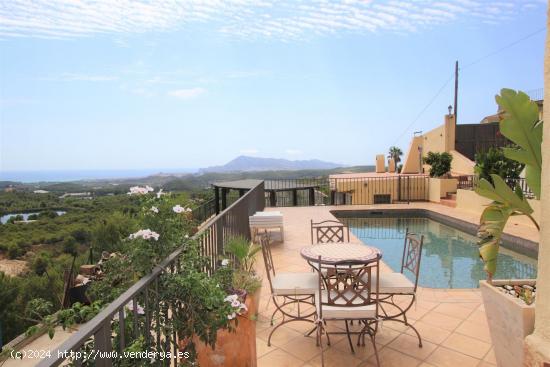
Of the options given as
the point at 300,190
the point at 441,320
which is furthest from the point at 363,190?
the point at 441,320

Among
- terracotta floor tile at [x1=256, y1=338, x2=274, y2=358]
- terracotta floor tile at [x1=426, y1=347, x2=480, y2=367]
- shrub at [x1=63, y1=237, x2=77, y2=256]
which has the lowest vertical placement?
shrub at [x1=63, y1=237, x2=77, y2=256]

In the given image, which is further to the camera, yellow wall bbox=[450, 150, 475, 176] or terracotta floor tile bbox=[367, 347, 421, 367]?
yellow wall bbox=[450, 150, 475, 176]

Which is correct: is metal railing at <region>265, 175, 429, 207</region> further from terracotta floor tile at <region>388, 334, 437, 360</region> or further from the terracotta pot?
the terracotta pot

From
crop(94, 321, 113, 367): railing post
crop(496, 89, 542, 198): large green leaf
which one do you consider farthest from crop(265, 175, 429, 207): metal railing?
crop(94, 321, 113, 367): railing post

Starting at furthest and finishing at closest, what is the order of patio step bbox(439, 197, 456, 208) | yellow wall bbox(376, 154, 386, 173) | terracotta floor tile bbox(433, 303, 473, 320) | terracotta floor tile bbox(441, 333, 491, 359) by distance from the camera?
1. yellow wall bbox(376, 154, 386, 173)
2. patio step bbox(439, 197, 456, 208)
3. terracotta floor tile bbox(433, 303, 473, 320)
4. terracotta floor tile bbox(441, 333, 491, 359)

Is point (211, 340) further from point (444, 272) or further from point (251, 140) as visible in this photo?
point (251, 140)

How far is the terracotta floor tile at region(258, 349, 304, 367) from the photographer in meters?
2.55

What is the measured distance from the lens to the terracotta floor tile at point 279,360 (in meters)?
2.55

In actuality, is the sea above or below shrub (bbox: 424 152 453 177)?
below

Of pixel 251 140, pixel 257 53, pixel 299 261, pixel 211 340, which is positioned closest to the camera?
pixel 211 340

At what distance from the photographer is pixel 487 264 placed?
→ 2.25 metres

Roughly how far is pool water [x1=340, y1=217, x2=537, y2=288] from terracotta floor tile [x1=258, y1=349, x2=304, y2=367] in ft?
9.43

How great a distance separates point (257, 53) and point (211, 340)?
50.1 feet

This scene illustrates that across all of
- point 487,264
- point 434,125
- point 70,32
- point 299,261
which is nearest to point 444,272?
point 299,261
